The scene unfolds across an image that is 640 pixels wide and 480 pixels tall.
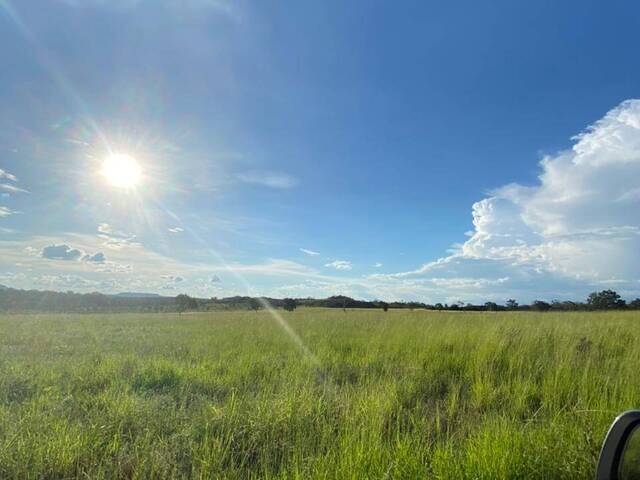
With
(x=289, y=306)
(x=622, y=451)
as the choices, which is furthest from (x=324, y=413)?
(x=289, y=306)

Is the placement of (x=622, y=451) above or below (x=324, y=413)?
above

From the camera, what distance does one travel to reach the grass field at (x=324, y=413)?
10.6 feet

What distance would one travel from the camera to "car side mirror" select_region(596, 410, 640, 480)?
1529 mm

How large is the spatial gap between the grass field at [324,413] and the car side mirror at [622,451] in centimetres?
154

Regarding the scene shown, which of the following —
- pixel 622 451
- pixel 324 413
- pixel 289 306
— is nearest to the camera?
pixel 622 451

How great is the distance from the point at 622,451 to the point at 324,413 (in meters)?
3.44

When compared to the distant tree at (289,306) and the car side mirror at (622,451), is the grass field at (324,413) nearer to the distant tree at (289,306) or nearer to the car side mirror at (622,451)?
the car side mirror at (622,451)

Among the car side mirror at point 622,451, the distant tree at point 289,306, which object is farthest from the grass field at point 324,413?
the distant tree at point 289,306

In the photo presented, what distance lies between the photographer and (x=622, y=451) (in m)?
1.56

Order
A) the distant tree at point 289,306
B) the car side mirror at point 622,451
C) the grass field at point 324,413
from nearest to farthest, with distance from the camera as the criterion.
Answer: the car side mirror at point 622,451
the grass field at point 324,413
the distant tree at point 289,306

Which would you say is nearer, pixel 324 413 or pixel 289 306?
pixel 324 413

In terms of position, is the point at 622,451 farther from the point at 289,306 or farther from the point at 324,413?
the point at 289,306

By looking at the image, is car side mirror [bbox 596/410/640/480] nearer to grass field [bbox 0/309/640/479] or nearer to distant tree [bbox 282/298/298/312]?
grass field [bbox 0/309/640/479]

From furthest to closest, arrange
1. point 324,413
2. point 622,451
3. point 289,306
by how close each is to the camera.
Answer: point 289,306, point 324,413, point 622,451
